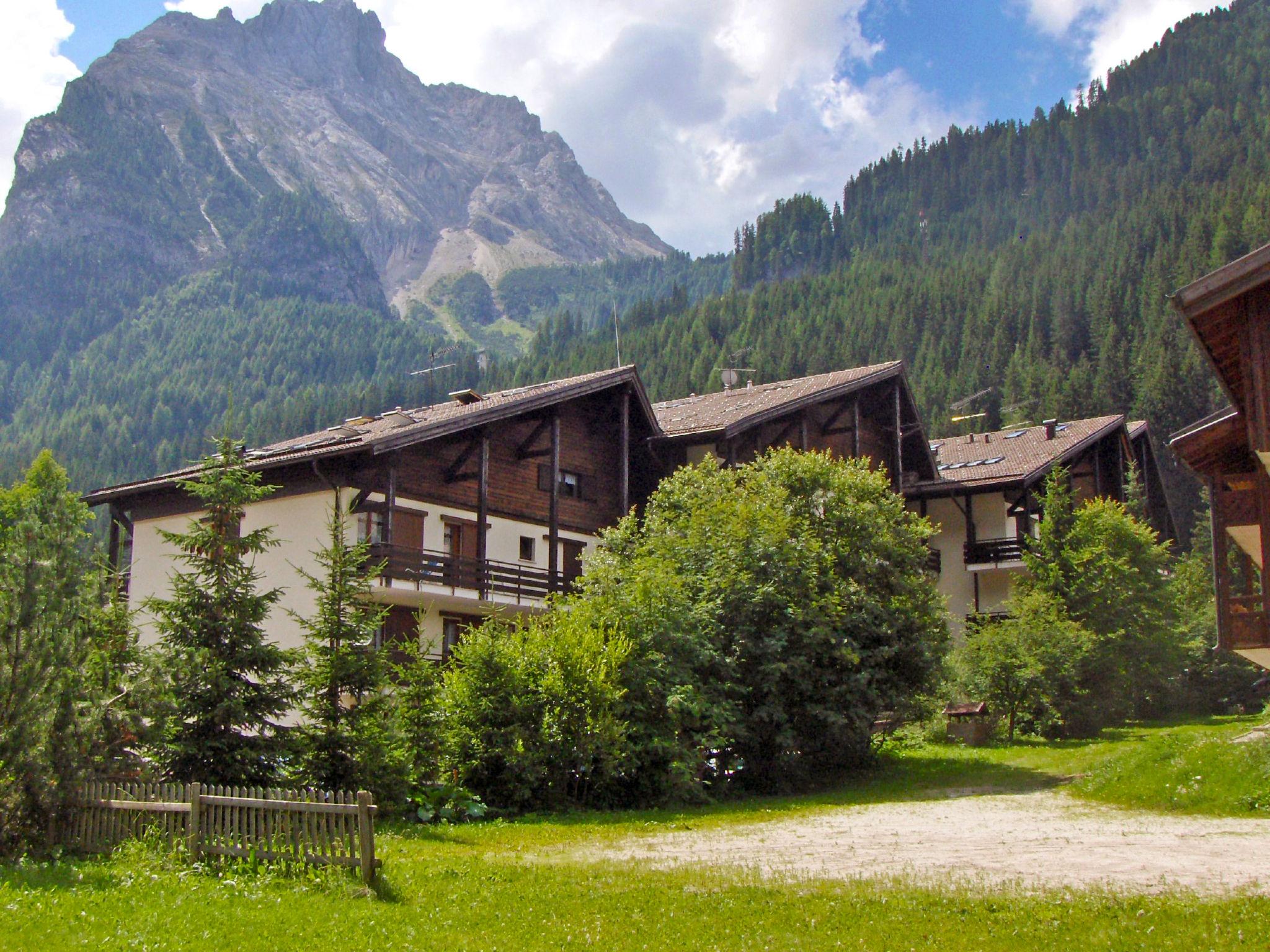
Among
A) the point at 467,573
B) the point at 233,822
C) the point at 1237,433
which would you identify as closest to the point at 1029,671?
the point at 1237,433

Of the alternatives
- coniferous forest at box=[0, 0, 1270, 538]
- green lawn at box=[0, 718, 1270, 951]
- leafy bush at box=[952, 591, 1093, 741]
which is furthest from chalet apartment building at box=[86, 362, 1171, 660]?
coniferous forest at box=[0, 0, 1270, 538]

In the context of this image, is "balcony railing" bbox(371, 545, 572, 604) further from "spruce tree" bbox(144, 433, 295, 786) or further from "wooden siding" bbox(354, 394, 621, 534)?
"spruce tree" bbox(144, 433, 295, 786)

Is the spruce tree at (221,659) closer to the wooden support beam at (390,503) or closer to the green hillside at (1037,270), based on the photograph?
the wooden support beam at (390,503)

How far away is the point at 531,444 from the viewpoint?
128ft

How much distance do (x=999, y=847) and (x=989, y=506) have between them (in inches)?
1322

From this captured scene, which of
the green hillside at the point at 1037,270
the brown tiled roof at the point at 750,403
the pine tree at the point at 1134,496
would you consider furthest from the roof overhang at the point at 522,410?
the green hillside at the point at 1037,270

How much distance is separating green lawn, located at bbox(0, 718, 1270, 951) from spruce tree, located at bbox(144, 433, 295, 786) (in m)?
2.54

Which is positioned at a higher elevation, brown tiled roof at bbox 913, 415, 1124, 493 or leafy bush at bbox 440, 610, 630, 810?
brown tiled roof at bbox 913, 415, 1124, 493

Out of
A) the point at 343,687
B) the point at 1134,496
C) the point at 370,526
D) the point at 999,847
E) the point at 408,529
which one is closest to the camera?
the point at 999,847

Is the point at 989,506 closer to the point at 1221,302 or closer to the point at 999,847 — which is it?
the point at 1221,302

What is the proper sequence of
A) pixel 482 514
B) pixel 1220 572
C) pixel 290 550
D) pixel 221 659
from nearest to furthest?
pixel 221 659 → pixel 1220 572 → pixel 290 550 → pixel 482 514

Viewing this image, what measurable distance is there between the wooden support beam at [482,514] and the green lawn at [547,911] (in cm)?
1655

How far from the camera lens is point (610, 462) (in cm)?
4166

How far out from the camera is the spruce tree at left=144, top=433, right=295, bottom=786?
19000 millimetres
